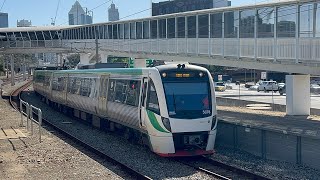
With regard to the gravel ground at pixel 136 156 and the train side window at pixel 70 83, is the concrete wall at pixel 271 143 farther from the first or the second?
the train side window at pixel 70 83

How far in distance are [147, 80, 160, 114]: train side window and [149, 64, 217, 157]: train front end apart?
7.5 inches

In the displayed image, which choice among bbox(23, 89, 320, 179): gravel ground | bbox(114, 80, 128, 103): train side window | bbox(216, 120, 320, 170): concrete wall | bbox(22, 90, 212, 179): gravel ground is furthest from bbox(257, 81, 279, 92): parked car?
bbox(216, 120, 320, 170): concrete wall

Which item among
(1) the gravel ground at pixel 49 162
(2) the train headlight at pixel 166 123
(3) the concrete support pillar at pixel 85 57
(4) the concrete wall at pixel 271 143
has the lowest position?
(1) the gravel ground at pixel 49 162

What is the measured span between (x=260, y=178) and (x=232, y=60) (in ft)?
53.4

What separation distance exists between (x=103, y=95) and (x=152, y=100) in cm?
566

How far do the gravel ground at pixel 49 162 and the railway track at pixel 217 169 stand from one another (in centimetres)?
199

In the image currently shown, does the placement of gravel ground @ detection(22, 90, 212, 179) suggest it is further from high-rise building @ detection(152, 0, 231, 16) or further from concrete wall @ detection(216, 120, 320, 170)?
high-rise building @ detection(152, 0, 231, 16)

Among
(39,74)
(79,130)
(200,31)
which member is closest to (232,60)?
(200,31)

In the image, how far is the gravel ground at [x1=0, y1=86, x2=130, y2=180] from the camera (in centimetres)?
1352

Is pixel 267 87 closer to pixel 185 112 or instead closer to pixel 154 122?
pixel 185 112

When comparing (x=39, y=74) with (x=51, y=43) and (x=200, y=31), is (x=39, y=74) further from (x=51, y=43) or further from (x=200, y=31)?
(x=51, y=43)

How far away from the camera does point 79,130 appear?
933 inches

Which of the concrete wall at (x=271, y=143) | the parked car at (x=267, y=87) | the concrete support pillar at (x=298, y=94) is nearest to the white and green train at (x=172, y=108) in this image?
the concrete wall at (x=271, y=143)

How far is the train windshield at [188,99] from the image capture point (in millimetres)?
15070
